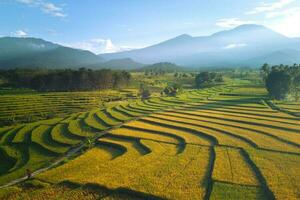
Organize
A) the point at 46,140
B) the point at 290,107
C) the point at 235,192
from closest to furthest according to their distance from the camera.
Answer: the point at 235,192 → the point at 46,140 → the point at 290,107

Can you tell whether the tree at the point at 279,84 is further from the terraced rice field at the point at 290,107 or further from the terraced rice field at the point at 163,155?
→ the terraced rice field at the point at 163,155

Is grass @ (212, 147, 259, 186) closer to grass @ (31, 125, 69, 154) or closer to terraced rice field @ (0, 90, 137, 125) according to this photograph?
grass @ (31, 125, 69, 154)

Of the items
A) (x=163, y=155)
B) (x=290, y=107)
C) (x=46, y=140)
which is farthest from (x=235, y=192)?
(x=290, y=107)

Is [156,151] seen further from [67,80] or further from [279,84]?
[67,80]

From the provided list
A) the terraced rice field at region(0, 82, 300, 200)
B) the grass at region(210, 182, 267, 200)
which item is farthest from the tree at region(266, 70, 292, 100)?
the grass at region(210, 182, 267, 200)

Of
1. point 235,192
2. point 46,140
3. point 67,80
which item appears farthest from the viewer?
point 67,80

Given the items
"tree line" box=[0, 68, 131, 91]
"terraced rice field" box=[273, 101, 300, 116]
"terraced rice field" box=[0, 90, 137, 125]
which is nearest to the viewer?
"terraced rice field" box=[273, 101, 300, 116]
